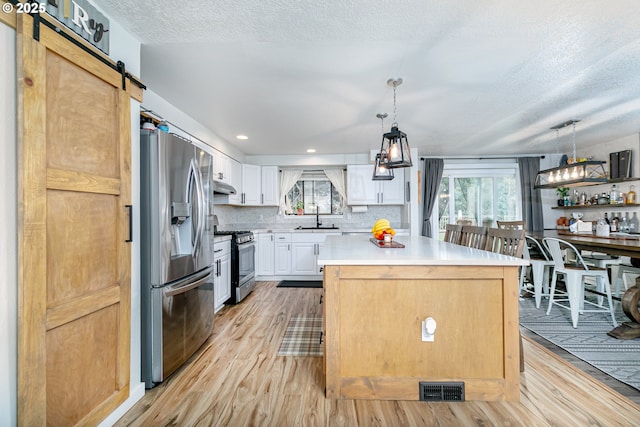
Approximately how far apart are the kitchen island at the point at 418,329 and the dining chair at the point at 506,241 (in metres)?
0.38

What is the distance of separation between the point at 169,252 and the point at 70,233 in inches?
25.6

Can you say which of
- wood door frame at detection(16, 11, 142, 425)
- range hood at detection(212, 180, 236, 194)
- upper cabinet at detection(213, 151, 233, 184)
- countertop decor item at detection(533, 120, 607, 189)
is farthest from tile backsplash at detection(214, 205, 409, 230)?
wood door frame at detection(16, 11, 142, 425)

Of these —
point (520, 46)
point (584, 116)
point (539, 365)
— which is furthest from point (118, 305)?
point (584, 116)

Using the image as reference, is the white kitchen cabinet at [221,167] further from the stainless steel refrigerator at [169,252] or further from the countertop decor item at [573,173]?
the countertop decor item at [573,173]

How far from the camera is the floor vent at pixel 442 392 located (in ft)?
5.57

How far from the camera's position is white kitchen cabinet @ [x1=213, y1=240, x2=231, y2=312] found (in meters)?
3.30

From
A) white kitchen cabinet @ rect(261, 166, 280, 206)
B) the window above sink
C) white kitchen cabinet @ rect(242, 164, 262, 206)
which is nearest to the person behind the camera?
white kitchen cabinet @ rect(242, 164, 262, 206)

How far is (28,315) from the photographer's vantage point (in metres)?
1.13

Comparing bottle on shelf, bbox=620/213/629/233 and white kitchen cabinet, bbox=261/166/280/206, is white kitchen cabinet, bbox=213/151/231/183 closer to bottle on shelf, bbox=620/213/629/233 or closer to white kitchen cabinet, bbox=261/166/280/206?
white kitchen cabinet, bbox=261/166/280/206

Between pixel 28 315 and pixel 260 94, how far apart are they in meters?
2.33

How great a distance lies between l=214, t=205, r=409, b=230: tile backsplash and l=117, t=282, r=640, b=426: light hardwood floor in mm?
3437

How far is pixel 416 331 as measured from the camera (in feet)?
5.66

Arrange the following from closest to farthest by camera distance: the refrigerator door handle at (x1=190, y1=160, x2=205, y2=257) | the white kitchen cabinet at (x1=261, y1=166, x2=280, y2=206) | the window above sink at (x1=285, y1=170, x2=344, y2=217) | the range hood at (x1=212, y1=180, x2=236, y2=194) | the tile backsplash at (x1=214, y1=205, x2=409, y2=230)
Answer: the refrigerator door handle at (x1=190, y1=160, x2=205, y2=257)
the range hood at (x1=212, y1=180, x2=236, y2=194)
the white kitchen cabinet at (x1=261, y1=166, x2=280, y2=206)
the tile backsplash at (x1=214, y1=205, x2=409, y2=230)
the window above sink at (x1=285, y1=170, x2=344, y2=217)

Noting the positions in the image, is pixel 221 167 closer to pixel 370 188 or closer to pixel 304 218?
pixel 304 218
